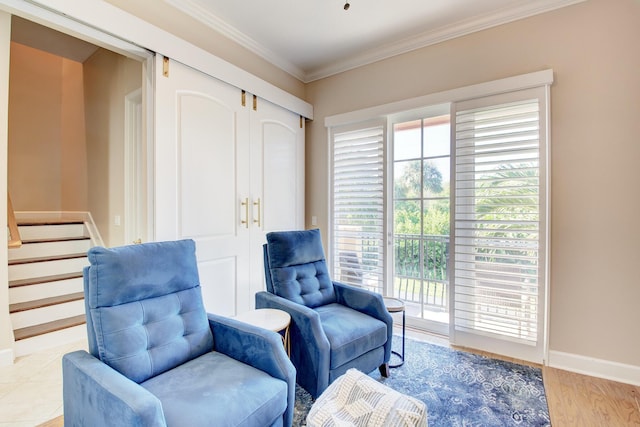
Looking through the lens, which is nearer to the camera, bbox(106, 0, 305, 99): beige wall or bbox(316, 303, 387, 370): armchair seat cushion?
bbox(316, 303, 387, 370): armchair seat cushion

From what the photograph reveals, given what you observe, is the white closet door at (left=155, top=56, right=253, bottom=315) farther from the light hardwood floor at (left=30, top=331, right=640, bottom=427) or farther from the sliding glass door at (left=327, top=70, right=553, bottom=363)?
the light hardwood floor at (left=30, top=331, right=640, bottom=427)

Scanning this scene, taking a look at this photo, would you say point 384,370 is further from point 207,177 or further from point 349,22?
point 349,22

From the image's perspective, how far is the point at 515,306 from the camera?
2467 mm

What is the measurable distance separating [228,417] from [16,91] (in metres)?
5.49

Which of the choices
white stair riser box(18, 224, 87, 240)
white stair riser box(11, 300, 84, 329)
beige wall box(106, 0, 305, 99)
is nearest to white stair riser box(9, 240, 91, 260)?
white stair riser box(18, 224, 87, 240)

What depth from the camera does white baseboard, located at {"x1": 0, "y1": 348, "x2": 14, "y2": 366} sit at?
2.33 metres

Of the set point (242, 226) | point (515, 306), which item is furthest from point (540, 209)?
point (242, 226)

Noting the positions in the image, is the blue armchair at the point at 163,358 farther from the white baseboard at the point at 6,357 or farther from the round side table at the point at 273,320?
the white baseboard at the point at 6,357

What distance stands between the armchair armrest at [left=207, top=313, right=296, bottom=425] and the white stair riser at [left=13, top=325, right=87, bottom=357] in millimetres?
2081

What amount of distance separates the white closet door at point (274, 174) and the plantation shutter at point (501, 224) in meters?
1.73

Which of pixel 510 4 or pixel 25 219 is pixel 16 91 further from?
pixel 510 4

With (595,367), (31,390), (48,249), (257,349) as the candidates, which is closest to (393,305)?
(257,349)

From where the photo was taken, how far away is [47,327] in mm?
2822

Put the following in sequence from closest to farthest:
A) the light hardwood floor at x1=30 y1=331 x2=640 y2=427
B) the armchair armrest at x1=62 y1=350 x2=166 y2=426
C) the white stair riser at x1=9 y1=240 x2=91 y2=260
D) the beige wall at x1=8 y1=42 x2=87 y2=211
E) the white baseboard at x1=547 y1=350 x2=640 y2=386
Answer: the armchair armrest at x1=62 y1=350 x2=166 y2=426, the light hardwood floor at x1=30 y1=331 x2=640 y2=427, the white baseboard at x1=547 y1=350 x2=640 y2=386, the white stair riser at x1=9 y1=240 x2=91 y2=260, the beige wall at x1=8 y1=42 x2=87 y2=211
